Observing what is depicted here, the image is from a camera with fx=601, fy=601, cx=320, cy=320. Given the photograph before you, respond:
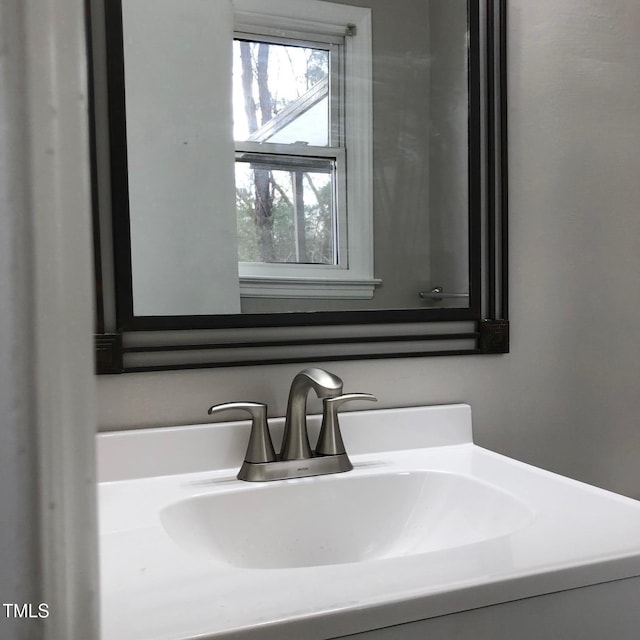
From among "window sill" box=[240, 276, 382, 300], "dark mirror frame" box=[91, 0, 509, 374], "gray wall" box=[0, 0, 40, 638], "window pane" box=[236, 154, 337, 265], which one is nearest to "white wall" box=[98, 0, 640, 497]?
"dark mirror frame" box=[91, 0, 509, 374]

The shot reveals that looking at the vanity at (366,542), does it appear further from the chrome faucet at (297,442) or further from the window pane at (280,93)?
the window pane at (280,93)

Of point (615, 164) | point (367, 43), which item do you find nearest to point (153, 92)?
point (367, 43)

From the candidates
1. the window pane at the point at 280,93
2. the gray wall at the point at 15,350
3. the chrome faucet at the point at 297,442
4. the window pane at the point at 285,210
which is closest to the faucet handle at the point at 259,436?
the chrome faucet at the point at 297,442

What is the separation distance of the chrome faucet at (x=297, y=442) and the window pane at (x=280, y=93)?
0.39 meters

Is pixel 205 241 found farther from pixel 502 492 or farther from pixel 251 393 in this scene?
pixel 502 492

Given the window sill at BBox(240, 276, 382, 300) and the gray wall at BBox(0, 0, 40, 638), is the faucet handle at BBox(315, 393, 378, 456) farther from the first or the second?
the gray wall at BBox(0, 0, 40, 638)

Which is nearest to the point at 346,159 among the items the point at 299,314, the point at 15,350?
the point at 299,314

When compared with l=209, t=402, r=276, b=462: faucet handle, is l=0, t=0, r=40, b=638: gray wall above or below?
above

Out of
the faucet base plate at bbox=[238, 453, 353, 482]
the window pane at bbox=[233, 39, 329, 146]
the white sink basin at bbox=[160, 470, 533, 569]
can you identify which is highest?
the window pane at bbox=[233, 39, 329, 146]

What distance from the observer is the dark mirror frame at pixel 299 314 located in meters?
0.86

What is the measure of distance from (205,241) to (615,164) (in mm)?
802

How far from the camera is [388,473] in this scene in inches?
34.4

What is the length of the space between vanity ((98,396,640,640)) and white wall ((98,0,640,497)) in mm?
110

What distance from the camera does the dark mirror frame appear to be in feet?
2.81
